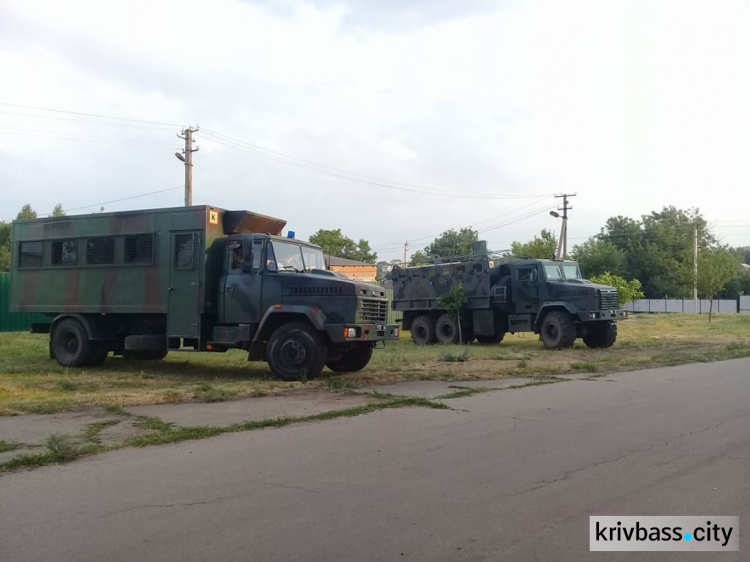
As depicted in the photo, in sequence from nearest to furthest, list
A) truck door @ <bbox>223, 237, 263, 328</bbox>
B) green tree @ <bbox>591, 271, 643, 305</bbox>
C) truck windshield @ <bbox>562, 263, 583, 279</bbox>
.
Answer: truck door @ <bbox>223, 237, 263, 328</bbox> → truck windshield @ <bbox>562, 263, 583, 279</bbox> → green tree @ <bbox>591, 271, 643, 305</bbox>

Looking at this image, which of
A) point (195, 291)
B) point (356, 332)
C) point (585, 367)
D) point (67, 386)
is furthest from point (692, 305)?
point (67, 386)

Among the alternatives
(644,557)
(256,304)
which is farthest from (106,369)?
(644,557)

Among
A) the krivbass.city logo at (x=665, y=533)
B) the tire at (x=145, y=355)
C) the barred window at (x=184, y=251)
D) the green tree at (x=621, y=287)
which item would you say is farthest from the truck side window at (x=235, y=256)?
the green tree at (x=621, y=287)

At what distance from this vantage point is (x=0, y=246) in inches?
2002

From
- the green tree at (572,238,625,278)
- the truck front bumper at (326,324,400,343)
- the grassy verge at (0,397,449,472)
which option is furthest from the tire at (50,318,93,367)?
the green tree at (572,238,625,278)

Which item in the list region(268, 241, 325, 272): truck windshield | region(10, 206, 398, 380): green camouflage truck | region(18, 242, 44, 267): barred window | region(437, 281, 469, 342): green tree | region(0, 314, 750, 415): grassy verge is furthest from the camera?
region(437, 281, 469, 342): green tree

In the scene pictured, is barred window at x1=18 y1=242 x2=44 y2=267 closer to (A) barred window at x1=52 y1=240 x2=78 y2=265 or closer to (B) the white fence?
(A) barred window at x1=52 y1=240 x2=78 y2=265

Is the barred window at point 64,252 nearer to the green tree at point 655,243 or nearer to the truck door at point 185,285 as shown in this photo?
the truck door at point 185,285

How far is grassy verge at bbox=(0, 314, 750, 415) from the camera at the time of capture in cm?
1030

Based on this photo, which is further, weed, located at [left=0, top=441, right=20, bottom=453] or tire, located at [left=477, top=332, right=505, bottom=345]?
tire, located at [left=477, top=332, right=505, bottom=345]

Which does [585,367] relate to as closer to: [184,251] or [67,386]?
[184,251]

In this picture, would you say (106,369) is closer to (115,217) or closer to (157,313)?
(157,313)

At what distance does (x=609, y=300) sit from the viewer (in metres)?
20.6

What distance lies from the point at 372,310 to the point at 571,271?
445 inches
